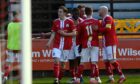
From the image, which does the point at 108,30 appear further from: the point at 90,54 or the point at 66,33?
the point at 66,33

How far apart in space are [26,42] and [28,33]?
0.31 ft

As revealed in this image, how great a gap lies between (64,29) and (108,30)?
1051mm

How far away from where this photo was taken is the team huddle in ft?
44.0

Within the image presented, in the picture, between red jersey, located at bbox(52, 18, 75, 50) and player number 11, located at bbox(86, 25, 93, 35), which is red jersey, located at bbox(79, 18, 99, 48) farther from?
red jersey, located at bbox(52, 18, 75, 50)

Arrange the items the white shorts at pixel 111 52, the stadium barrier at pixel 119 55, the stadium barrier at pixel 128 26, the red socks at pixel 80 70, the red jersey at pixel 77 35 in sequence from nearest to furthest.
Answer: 1. the red socks at pixel 80 70
2. the red jersey at pixel 77 35
3. the white shorts at pixel 111 52
4. the stadium barrier at pixel 119 55
5. the stadium barrier at pixel 128 26

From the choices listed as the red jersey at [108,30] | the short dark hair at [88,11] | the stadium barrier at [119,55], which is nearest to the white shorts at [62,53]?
the red jersey at [108,30]

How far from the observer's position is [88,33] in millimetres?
13453

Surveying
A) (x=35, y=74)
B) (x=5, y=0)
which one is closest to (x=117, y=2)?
(x=35, y=74)

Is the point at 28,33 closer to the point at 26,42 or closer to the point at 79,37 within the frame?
the point at 26,42

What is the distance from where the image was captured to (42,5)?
22.6 m

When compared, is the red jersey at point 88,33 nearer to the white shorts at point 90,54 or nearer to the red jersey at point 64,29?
the white shorts at point 90,54

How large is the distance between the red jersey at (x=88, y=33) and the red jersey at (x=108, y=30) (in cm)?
29

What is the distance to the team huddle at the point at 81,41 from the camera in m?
13.4

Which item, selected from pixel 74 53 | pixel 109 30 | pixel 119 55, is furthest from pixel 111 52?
pixel 119 55
